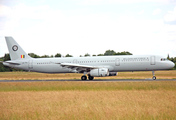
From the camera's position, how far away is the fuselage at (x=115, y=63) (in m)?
33.3

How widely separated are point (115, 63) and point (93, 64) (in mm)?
3460

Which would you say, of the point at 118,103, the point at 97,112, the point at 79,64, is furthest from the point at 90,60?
the point at 97,112

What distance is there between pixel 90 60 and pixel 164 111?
84.0 feet

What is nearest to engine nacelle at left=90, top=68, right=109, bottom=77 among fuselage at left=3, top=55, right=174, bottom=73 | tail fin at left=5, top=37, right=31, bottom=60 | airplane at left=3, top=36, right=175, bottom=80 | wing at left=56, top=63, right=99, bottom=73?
airplane at left=3, top=36, right=175, bottom=80

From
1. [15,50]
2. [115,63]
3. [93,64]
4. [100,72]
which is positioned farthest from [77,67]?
[15,50]

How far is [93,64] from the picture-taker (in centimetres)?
3550

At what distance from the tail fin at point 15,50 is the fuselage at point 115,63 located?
2038mm

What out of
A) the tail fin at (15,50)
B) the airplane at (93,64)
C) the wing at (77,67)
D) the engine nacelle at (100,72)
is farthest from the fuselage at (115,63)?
the tail fin at (15,50)

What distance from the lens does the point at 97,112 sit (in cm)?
1052

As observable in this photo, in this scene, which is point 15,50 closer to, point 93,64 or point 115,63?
point 93,64

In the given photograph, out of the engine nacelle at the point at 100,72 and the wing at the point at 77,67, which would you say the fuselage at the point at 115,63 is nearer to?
the wing at the point at 77,67

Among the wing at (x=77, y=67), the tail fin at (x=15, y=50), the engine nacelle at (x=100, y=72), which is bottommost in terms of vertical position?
the engine nacelle at (x=100, y=72)

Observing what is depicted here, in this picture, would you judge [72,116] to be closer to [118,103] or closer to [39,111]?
[39,111]

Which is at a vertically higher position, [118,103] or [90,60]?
[90,60]
